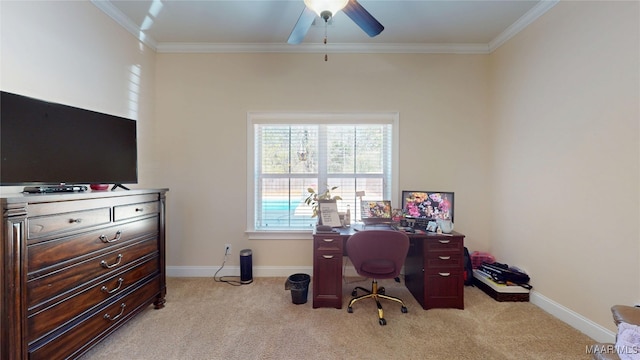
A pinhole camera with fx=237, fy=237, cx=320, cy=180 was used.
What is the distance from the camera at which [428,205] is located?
2.69 meters

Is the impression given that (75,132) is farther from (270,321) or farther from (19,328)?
(270,321)

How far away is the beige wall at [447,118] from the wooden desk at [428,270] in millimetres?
753

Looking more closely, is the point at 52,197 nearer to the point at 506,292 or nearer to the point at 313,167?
the point at 313,167

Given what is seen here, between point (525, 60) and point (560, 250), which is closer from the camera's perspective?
point (560, 250)

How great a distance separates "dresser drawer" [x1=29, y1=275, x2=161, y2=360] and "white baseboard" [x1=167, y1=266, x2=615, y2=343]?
0.85 metres

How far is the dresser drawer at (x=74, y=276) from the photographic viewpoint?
133cm

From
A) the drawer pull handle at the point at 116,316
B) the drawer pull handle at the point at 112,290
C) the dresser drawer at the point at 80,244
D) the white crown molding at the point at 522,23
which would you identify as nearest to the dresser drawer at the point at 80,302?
the drawer pull handle at the point at 112,290

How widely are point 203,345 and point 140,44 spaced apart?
322 centimetres

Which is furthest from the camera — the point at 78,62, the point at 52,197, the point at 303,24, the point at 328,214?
the point at 328,214

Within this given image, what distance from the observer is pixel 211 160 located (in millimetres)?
3016

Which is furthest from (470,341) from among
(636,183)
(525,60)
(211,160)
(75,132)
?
(75,132)

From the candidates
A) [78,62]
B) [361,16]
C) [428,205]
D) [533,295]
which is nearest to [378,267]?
[428,205]

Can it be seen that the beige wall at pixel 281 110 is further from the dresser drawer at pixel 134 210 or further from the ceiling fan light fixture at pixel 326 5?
the ceiling fan light fixture at pixel 326 5

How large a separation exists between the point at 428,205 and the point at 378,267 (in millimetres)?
Result: 1007
